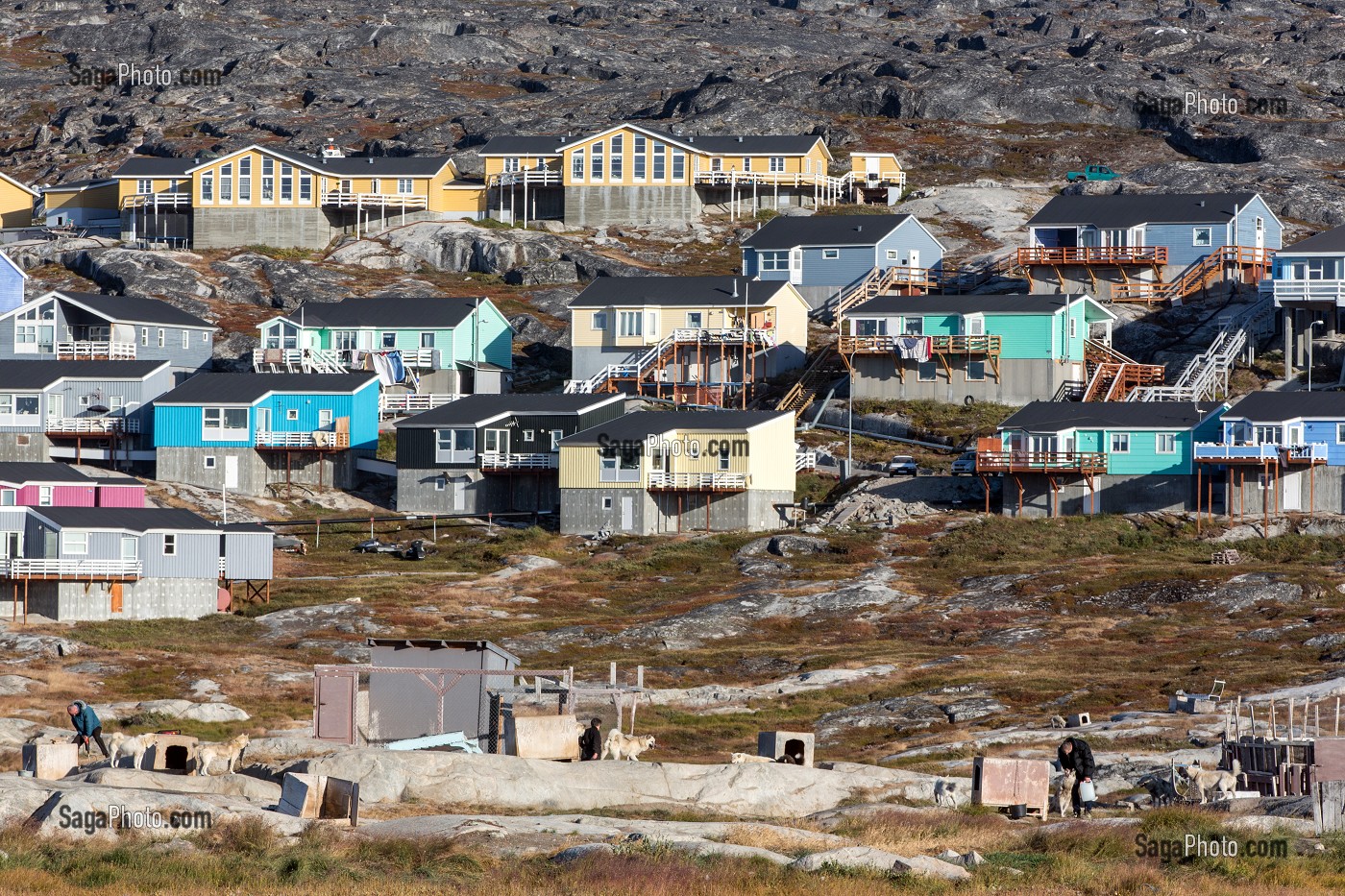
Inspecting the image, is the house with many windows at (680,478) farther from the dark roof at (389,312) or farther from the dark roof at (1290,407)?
the dark roof at (389,312)

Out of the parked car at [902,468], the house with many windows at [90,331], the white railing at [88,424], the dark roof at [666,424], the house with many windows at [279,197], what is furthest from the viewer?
the house with many windows at [279,197]

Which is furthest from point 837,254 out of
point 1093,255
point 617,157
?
point 617,157

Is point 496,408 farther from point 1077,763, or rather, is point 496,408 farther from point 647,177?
point 1077,763

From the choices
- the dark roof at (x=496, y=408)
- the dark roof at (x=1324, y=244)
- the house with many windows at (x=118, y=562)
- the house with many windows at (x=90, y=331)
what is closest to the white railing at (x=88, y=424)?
the house with many windows at (x=90, y=331)

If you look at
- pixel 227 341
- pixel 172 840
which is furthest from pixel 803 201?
pixel 172 840

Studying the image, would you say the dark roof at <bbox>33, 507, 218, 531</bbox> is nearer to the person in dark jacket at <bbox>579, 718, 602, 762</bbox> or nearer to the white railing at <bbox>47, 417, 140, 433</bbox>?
the white railing at <bbox>47, 417, 140, 433</bbox>
